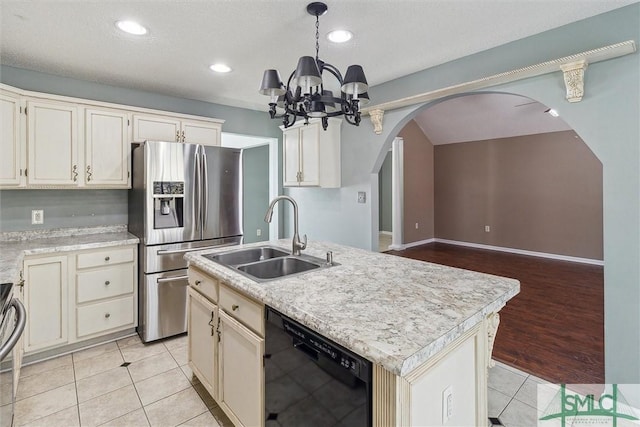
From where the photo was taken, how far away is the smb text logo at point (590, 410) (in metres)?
1.86

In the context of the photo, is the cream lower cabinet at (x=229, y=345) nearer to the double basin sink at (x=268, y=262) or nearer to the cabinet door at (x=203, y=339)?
the cabinet door at (x=203, y=339)

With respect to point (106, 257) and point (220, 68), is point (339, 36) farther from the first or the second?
point (106, 257)

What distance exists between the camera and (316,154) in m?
3.60

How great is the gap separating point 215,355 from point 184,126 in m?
2.46

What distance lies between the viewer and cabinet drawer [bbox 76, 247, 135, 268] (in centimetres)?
267

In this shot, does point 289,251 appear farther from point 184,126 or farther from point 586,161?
point 586,161

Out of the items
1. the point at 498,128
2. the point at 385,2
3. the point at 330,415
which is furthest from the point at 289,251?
the point at 498,128

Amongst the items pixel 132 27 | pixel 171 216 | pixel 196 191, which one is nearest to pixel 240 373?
pixel 171 216

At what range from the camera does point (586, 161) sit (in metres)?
5.43

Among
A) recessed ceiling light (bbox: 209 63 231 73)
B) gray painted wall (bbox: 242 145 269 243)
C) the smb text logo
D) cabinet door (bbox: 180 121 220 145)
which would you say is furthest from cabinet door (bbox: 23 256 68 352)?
the smb text logo

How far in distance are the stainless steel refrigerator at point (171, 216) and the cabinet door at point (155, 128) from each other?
14 cm

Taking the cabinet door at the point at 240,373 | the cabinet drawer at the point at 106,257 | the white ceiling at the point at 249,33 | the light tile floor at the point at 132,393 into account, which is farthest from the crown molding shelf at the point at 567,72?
the cabinet drawer at the point at 106,257

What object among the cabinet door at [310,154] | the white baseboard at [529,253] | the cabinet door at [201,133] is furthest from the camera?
the white baseboard at [529,253]

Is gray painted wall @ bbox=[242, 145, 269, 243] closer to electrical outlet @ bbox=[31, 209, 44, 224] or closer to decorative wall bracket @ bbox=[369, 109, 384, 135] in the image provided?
decorative wall bracket @ bbox=[369, 109, 384, 135]
